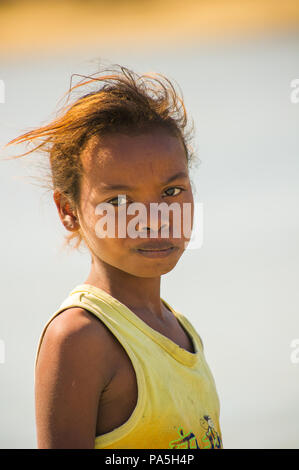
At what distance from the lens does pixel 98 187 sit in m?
1.17

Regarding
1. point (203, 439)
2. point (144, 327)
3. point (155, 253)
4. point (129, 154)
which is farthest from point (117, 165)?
point (203, 439)

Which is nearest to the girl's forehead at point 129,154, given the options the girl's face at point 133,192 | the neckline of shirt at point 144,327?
the girl's face at point 133,192

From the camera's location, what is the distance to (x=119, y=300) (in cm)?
122

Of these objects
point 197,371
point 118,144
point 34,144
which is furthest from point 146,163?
point 197,371

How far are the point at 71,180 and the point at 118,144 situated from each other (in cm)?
15

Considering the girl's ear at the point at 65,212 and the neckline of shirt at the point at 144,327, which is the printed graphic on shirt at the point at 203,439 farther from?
the girl's ear at the point at 65,212

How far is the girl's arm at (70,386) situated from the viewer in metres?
1.00

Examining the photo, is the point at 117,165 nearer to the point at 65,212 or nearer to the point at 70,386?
the point at 65,212

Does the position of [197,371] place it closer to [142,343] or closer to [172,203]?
[142,343]

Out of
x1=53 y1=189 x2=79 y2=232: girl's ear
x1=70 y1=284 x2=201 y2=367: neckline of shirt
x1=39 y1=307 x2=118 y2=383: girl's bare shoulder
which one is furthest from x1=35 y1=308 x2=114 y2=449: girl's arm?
x1=53 y1=189 x2=79 y2=232: girl's ear

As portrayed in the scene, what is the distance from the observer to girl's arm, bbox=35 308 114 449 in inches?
39.2

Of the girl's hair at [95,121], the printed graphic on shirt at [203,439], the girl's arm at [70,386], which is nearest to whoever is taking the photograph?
the girl's arm at [70,386]

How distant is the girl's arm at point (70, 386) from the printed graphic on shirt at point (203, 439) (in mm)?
183
